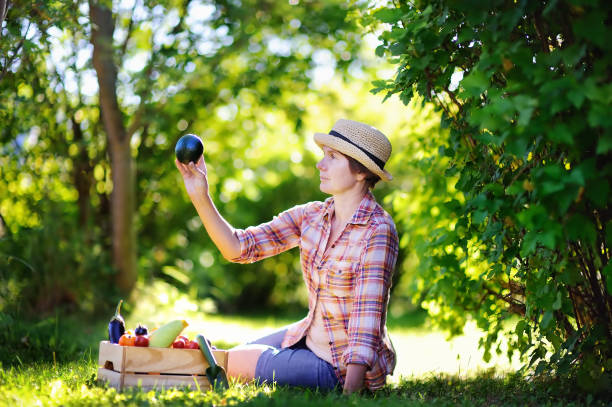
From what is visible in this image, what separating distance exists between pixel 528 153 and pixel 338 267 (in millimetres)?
1113

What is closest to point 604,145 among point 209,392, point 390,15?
point 390,15

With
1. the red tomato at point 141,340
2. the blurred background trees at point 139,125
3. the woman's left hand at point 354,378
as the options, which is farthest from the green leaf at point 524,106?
the blurred background trees at point 139,125

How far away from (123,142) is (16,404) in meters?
4.55

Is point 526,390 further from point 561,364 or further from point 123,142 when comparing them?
point 123,142

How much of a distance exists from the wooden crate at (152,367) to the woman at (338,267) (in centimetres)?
47

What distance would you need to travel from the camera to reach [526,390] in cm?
357

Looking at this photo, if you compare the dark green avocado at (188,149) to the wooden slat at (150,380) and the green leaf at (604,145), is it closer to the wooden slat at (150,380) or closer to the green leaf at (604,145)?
the wooden slat at (150,380)

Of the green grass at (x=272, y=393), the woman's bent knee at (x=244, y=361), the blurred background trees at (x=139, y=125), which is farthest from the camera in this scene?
the blurred background trees at (x=139, y=125)

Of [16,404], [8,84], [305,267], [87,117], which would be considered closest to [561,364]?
[305,267]

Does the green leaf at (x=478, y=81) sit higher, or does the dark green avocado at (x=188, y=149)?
the green leaf at (x=478, y=81)

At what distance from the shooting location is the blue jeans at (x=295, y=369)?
135 inches

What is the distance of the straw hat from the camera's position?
3.50 metres

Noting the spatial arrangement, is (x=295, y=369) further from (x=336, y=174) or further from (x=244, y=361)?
(x=336, y=174)

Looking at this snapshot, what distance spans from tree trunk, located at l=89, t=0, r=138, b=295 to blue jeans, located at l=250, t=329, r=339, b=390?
12.1 ft
